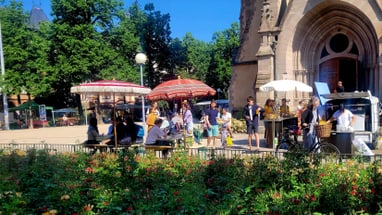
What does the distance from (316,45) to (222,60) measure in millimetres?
37998

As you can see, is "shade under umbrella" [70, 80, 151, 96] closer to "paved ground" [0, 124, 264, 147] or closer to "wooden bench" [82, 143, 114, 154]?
"wooden bench" [82, 143, 114, 154]

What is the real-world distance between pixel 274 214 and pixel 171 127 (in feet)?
39.0

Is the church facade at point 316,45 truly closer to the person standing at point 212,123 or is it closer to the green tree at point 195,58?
the person standing at point 212,123

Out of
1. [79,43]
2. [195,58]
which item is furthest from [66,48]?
[195,58]

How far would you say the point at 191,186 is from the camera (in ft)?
16.8

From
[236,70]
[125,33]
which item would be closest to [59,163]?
[236,70]

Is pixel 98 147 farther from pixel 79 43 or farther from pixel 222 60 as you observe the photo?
pixel 222 60

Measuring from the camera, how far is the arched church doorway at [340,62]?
63.1ft

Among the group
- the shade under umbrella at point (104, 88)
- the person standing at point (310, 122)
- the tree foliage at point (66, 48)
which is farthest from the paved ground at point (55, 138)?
the tree foliage at point (66, 48)

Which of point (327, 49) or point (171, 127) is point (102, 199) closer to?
point (171, 127)

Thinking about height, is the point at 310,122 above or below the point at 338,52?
below

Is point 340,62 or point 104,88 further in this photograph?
point 340,62

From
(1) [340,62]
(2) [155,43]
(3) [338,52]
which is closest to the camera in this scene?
(3) [338,52]

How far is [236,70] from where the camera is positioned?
24.3 m
